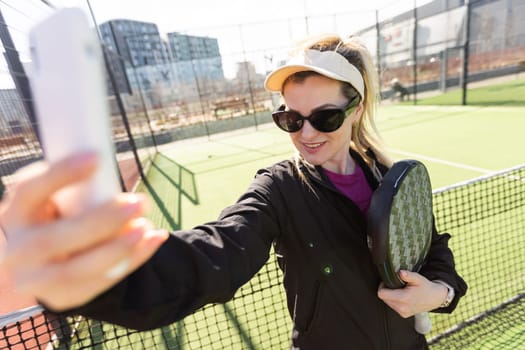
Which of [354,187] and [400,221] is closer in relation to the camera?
[400,221]

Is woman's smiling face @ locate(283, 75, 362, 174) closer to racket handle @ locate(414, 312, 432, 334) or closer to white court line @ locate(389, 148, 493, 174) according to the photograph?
racket handle @ locate(414, 312, 432, 334)

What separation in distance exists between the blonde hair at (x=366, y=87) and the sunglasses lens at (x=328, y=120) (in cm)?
11

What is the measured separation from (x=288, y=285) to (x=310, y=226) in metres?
0.31

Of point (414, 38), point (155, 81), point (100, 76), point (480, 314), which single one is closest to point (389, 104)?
point (414, 38)

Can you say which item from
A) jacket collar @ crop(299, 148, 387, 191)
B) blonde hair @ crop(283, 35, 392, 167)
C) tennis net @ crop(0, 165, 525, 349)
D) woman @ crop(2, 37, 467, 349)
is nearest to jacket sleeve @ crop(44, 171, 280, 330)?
woman @ crop(2, 37, 467, 349)

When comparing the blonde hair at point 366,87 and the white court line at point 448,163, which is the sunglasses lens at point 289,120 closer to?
the blonde hair at point 366,87

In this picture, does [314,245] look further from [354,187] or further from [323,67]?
[323,67]

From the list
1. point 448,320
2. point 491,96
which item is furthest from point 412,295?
point 491,96

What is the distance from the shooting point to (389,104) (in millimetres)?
18688

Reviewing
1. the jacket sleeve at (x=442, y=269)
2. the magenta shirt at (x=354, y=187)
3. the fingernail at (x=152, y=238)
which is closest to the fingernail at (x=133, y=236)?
the fingernail at (x=152, y=238)

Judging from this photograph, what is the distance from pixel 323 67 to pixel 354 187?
0.52 meters

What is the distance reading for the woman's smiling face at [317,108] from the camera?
1.28 m

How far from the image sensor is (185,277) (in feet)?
2.67

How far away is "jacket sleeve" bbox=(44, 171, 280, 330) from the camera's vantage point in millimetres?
721
